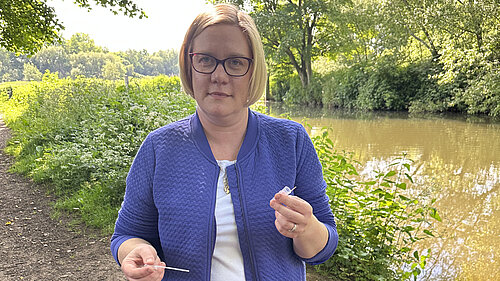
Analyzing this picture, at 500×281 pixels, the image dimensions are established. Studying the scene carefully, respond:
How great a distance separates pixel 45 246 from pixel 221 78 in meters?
3.42

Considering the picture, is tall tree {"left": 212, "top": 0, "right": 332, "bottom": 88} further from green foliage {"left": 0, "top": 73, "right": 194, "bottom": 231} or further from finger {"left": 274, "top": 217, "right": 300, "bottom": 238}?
finger {"left": 274, "top": 217, "right": 300, "bottom": 238}

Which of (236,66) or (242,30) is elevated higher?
(242,30)

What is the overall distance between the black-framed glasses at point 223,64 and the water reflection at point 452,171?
284 centimetres

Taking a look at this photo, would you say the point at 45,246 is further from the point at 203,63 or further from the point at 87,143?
the point at 203,63

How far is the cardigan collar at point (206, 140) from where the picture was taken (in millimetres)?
1171

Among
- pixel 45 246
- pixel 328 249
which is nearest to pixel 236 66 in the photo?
pixel 328 249

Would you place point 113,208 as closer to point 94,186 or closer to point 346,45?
point 94,186

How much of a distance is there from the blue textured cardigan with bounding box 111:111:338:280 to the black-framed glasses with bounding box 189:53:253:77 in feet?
0.62

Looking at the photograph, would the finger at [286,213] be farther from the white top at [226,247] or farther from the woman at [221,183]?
the white top at [226,247]

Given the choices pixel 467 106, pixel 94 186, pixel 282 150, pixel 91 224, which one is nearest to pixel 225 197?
pixel 282 150

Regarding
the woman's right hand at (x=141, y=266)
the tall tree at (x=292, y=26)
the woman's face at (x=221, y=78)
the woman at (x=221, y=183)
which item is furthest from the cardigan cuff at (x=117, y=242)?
the tall tree at (x=292, y=26)

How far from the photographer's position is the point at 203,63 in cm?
115

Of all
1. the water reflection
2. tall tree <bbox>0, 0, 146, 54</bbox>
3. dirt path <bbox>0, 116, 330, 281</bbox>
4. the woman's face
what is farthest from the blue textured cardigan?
tall tree <bbox>0, 0, 146, 54</bbox>

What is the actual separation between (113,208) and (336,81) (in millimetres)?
23432
